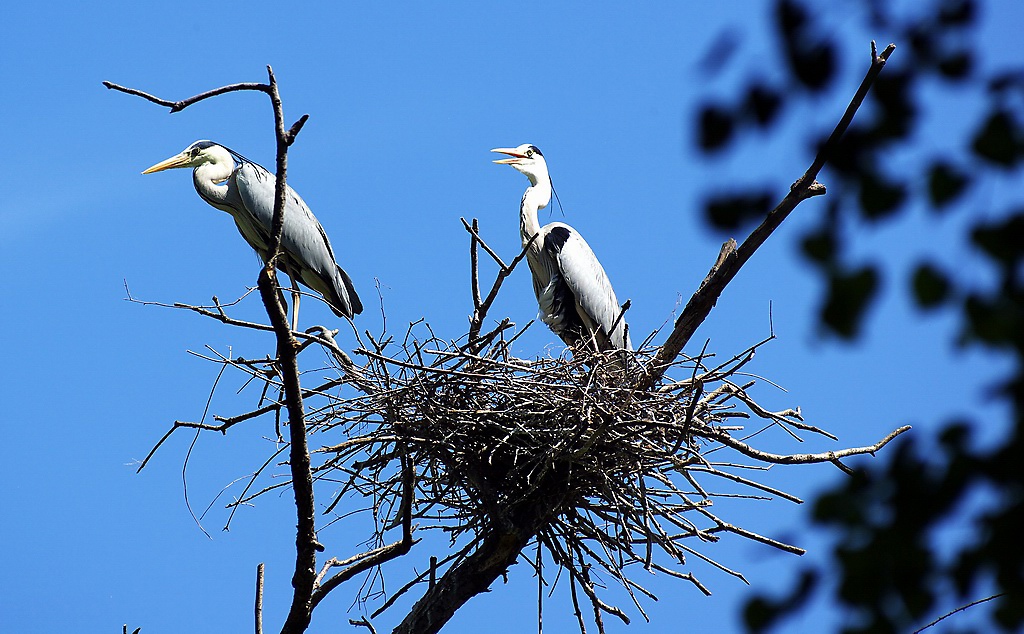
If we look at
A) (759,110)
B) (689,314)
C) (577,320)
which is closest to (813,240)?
(759,110)

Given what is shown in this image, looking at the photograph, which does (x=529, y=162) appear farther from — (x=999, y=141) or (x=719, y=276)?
(x=999, y=141)

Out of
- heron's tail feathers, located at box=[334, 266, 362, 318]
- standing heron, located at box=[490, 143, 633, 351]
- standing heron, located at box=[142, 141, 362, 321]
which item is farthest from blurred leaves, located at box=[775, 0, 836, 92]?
heron's tail feathers, located at box=[334, 266, 362, 318]

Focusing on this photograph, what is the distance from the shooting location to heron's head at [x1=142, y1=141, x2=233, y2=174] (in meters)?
6.82

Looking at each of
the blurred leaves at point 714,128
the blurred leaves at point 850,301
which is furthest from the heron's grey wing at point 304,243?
the blurred leaves at point 850,301

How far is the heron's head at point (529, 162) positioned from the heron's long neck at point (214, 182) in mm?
1648

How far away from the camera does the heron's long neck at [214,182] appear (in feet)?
21.6

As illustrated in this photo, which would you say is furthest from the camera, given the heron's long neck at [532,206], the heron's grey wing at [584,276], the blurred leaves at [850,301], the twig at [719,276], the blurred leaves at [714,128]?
the heron's long neck at [532,206]

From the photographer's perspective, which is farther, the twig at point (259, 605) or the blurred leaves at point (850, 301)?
the twig at point (259, 605)

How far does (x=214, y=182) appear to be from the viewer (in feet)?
22.0

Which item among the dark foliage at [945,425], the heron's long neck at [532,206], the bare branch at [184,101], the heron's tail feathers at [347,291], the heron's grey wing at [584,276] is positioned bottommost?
the dark foliage at [945,425]

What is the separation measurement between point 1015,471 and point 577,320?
5.20 m

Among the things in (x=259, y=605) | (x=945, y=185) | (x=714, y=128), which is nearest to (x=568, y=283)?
(x=259, y=605)

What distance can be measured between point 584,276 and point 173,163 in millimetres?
2561

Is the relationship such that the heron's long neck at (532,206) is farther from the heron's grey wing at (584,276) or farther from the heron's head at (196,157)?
the heron's head at (196,157)
